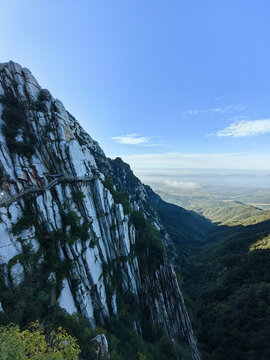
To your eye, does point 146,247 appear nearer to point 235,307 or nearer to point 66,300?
point 66,300

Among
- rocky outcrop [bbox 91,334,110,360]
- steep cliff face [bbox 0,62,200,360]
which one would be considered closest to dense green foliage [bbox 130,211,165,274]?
steep cliff face [bbox 0,62,200,360]

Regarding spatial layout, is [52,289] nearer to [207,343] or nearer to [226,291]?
[207,343]

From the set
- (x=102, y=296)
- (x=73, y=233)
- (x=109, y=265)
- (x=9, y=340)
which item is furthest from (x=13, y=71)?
(x=102, y=296)

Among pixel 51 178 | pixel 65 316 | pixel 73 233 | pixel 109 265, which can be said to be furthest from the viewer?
pixel 109 265

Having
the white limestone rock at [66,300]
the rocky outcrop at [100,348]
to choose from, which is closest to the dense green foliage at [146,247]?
the white limestone rock at [66,300]

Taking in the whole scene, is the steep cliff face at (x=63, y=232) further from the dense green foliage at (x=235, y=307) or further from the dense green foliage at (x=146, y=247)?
the dense green foliage at (x=235, y=307)

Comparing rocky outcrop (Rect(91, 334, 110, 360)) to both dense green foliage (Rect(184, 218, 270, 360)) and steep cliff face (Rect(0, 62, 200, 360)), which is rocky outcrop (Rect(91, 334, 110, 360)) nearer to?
steep cliff face (Rect(0, 62, 200, 360))

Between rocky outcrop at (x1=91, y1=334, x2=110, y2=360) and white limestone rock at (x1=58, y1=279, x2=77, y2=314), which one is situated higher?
white limestone rock at (x1=58, y1=279, x2=77, y2=314)
